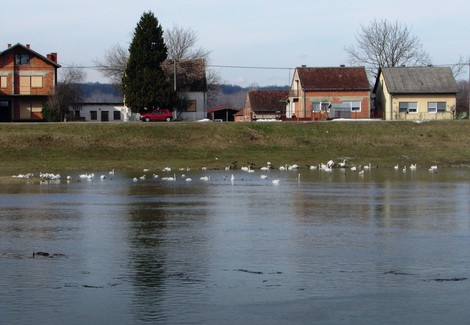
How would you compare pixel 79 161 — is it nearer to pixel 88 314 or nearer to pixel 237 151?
pixel 237 151

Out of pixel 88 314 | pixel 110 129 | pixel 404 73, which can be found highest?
pixel 404 73

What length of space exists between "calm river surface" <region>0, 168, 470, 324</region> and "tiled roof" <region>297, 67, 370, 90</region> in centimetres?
5609

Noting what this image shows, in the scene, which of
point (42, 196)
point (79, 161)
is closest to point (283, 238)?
point (42, 196)

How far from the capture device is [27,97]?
93.8m

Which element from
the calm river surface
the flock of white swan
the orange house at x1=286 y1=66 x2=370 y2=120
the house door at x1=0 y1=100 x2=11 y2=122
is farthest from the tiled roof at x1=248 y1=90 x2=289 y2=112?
the calm river surface

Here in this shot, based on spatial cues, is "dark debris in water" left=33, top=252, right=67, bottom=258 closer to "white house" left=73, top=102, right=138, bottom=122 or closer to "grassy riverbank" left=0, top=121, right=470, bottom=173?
"grassy riverbank" left=0, top=121, right=470, bottom=173

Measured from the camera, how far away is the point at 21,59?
93.6 meters

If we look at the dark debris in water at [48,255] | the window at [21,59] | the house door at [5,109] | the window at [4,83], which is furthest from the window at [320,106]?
the dark debris in water at [48,255]

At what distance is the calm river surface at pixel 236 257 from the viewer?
1581cm

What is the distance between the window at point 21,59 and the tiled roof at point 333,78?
27.9 m

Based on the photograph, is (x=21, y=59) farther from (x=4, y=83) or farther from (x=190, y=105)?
(x=190, y=105)

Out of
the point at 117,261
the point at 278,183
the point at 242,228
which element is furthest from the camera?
the point at 278,183

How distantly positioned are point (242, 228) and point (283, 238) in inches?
93.8

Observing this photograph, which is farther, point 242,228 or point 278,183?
point 278,183
